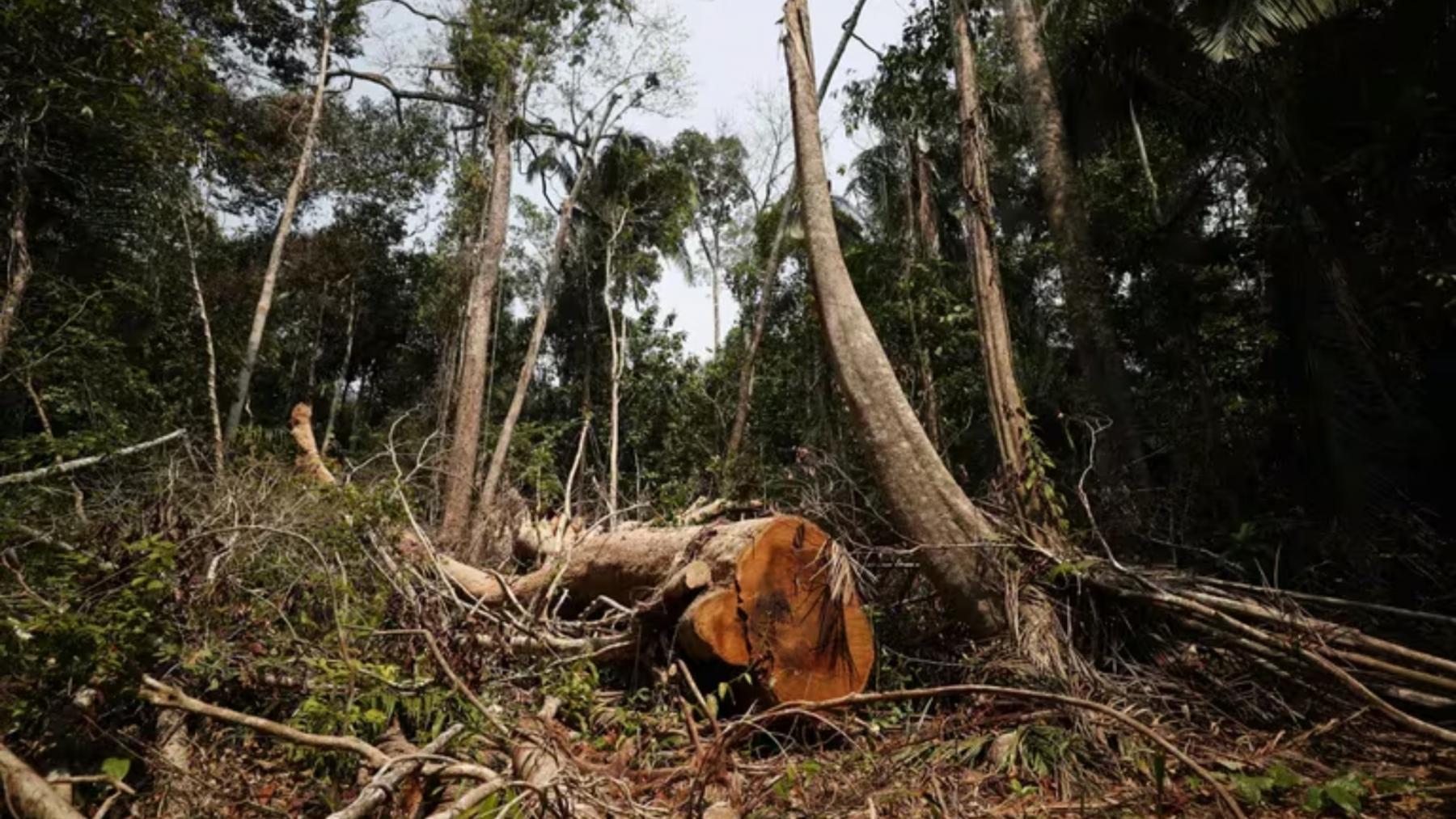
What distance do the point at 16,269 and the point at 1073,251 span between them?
1086 cm

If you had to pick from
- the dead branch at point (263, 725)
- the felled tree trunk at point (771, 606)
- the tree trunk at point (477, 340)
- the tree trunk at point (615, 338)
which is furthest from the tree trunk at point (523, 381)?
the dead branch at point (263, 725)

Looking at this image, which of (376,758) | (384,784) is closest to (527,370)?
(376,758)

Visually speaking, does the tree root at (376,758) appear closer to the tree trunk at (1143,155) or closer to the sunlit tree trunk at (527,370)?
the sunlit tree trunk at (527,370)

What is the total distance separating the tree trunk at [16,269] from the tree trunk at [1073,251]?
10.4m

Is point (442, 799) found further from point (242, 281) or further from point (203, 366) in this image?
point (242, 281)

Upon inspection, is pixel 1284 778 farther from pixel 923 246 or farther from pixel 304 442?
pixel 304 442

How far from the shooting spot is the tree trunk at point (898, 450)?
405 centimetres

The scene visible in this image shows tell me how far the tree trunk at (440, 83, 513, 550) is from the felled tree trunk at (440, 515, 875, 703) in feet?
20.2

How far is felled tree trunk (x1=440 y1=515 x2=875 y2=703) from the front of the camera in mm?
3781

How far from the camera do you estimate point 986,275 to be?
4.77 m

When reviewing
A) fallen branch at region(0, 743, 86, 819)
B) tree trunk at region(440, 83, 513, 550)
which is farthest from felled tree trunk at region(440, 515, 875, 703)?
tree trunk at region(440, 83, 513, 550)

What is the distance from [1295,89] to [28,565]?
9.69 meters

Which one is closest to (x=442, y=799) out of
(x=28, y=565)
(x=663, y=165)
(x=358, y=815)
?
(x=358, y=815)

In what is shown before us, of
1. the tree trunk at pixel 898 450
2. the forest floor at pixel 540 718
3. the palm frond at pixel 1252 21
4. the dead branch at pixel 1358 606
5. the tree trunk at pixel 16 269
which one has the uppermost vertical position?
the palm frond at pixel 1252 21
